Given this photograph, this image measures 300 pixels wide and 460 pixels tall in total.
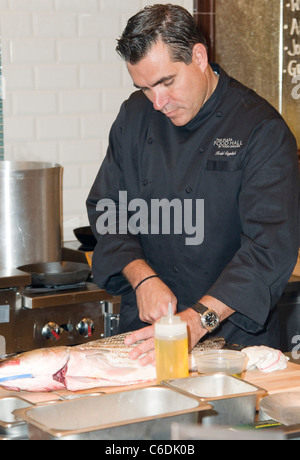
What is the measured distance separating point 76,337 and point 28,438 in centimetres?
164

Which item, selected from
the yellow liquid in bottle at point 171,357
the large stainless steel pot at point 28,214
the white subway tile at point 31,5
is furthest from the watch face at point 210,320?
the white subway tile at point 31,5

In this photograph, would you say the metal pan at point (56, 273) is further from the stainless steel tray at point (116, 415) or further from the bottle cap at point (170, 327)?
the stainless steel tray at point (116, 415)

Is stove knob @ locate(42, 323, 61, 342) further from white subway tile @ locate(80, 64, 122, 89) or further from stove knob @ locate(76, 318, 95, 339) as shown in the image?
white subway tile @ locate(80, 64, 122, 89)

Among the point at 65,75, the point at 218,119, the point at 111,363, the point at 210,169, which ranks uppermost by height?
the point at 65,75

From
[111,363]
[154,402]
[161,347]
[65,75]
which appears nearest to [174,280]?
[111,363]

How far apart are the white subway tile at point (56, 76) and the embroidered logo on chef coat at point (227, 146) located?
5.13 ft

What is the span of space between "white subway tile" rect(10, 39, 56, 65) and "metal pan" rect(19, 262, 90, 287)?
107cm

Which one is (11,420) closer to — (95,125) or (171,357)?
(171,357)

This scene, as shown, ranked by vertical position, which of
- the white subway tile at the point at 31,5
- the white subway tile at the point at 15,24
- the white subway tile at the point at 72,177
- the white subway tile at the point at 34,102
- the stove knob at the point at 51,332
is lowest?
the stove knob at the point at 51,332

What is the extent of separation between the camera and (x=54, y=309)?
297 centimetres

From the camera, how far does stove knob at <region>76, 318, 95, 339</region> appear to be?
3025mm

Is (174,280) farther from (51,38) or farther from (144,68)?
(51,38)

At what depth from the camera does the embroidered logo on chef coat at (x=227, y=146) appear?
2.31 m

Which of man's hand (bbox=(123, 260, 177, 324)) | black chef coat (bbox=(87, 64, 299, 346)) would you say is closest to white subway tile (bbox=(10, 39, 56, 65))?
black chef coat (bbox=(87, 64, 299, 346))
